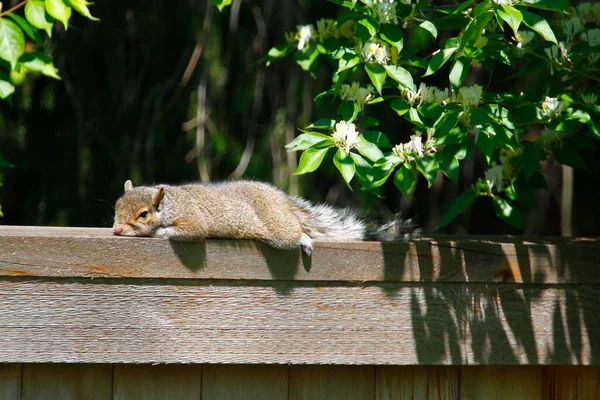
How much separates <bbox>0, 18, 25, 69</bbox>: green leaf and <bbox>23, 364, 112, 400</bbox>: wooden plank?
795mm

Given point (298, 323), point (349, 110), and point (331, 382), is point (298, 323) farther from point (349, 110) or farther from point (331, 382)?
point (349, 110)

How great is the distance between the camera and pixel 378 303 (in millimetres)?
1958

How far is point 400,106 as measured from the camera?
74.6 inches

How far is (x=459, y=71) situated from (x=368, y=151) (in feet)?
0.90

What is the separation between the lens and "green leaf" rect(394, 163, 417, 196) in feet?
5.79

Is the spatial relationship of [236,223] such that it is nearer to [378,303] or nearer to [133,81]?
[378,303]

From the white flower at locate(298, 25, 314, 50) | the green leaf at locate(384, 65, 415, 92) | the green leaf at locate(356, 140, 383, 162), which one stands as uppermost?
the white flower at locate(298, 25, 314, 50)

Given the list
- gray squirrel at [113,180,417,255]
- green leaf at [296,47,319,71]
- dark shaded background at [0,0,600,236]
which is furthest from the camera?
dark shaded background at [0,0,600,236]

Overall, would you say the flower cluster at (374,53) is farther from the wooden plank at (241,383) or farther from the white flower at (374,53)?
the wooden plank at (241,383)

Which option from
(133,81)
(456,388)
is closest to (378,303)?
(456,388)

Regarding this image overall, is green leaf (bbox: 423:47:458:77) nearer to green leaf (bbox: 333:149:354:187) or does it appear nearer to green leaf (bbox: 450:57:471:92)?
green leaf (bbox: 450:57:471:92)

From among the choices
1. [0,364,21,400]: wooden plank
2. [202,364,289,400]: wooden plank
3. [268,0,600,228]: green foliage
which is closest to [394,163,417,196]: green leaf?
[268,0,600,228]: green foliage

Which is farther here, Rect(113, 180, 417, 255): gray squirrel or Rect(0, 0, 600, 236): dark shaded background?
Rect(0, 0, 600, 236): dark shaded background

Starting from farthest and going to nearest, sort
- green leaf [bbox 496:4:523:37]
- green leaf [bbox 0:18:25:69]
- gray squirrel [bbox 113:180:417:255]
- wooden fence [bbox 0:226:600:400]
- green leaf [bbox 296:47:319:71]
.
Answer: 1. green leaf [bbox 296:47:319:71]
2. gray squirrel [bbox 113:180:417:255]
3. green leaf [bbox 0:18:25:69]
4. wooden fence [bbox 0:226:600:400]
5. green leaf [bbox 496:4:523:37]
